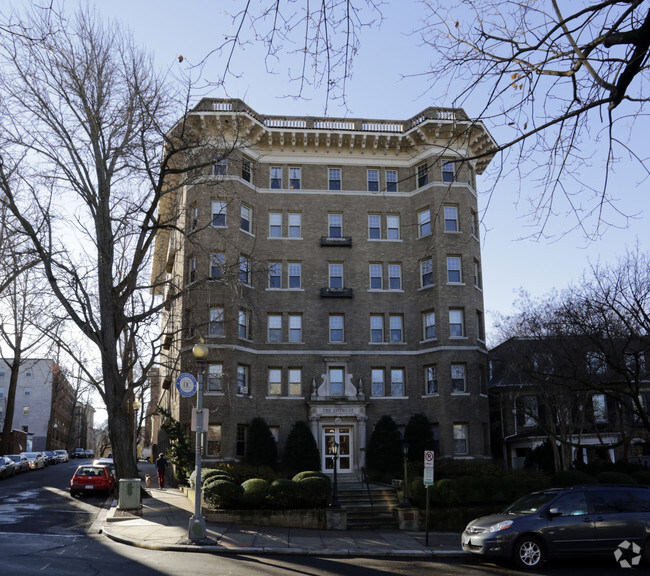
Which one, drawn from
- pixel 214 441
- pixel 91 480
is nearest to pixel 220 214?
pixel 214 441

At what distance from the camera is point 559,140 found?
6836mm

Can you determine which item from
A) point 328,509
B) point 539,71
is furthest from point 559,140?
point 328,509

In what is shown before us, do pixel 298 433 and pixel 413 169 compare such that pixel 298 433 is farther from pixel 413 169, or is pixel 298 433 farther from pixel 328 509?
pixel 413 169

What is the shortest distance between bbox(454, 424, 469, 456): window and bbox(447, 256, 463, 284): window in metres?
7.76

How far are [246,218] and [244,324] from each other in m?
5.93

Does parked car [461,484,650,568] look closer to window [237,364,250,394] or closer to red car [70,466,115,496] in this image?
red car [70,466,115,496]

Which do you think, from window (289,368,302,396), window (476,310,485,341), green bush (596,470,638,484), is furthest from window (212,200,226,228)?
green bush (596,470,638,484)

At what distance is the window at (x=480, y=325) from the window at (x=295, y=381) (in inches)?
397

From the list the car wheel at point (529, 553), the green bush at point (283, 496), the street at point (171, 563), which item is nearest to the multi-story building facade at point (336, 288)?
the green bush at point (283, 496)

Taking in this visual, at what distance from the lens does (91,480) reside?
1119 inches

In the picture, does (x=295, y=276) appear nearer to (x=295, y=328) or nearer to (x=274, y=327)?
(x=295, y=328)

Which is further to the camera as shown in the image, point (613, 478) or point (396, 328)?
point (396, 328)

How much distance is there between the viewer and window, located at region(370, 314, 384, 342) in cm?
3700

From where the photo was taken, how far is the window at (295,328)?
36.4 m
